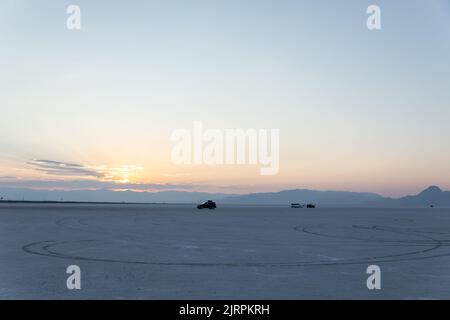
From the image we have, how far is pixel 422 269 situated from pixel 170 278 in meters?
9.56

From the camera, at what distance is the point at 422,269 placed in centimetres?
1727

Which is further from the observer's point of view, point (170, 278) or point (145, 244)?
point (145, 244)

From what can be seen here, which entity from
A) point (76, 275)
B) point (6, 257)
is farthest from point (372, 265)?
point (6, 257)

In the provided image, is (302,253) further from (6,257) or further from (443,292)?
(6,257)
